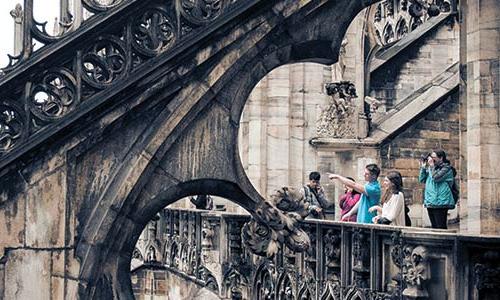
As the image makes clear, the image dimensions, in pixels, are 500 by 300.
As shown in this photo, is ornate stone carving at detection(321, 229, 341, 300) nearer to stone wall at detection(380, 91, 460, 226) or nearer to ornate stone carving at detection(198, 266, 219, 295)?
ornate stone carving at detection(198, 266, 219, 295)

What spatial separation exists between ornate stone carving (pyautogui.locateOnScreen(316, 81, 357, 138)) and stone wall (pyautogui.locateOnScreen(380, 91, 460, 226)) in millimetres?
710

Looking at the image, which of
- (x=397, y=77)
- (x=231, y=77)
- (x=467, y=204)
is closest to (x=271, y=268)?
(x=467, y=204)

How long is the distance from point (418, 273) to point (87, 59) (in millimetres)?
2542

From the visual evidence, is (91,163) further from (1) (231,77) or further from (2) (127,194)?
(1) (231,77)

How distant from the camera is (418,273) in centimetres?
816

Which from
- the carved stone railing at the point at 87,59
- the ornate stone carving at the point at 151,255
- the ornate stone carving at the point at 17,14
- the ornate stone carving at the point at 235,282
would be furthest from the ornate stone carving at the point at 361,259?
the ornate stone carving at the point at 151,255

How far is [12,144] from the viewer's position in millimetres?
6961

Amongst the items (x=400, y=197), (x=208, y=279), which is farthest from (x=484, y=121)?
(x=208, y=279)

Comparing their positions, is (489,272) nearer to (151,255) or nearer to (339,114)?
(339,114)

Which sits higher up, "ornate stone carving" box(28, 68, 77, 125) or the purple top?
"ornate stone carving" box(28, 68, 77, 125)

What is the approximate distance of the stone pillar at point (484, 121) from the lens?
8.86m

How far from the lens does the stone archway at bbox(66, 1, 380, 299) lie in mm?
7195

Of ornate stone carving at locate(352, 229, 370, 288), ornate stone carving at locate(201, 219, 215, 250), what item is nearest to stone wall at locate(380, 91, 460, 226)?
ornate stone carving at locate(201, 219, 215, 250)

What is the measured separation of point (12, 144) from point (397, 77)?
46.7 ft
